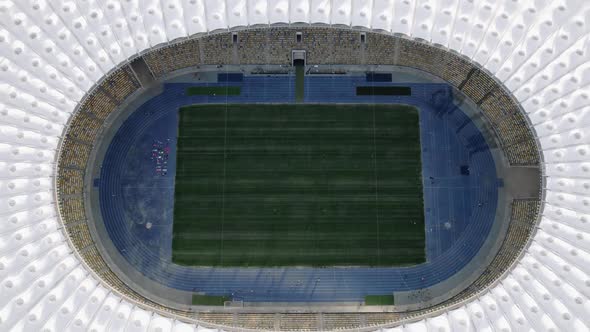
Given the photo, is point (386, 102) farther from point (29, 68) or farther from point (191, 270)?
point (29, 68)

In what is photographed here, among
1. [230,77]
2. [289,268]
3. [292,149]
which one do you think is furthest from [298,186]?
[230,77]

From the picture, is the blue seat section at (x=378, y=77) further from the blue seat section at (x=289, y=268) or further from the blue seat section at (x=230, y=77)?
the blue seat section at (x=230, y=77)

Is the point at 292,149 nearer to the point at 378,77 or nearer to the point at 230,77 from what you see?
the point at 230,77

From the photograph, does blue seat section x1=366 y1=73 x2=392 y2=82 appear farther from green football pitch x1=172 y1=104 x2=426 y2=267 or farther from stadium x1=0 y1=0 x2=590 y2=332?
green football pitch x1=172 y1=104 x2=426 y2=267

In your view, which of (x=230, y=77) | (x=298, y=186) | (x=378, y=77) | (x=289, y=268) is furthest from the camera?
(x=230, y=77)

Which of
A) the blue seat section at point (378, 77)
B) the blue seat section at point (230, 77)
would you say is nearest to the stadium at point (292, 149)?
the blue seat section at point (378, 77)

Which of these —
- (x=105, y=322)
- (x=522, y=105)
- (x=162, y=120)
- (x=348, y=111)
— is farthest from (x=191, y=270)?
(x=522, y=105)
